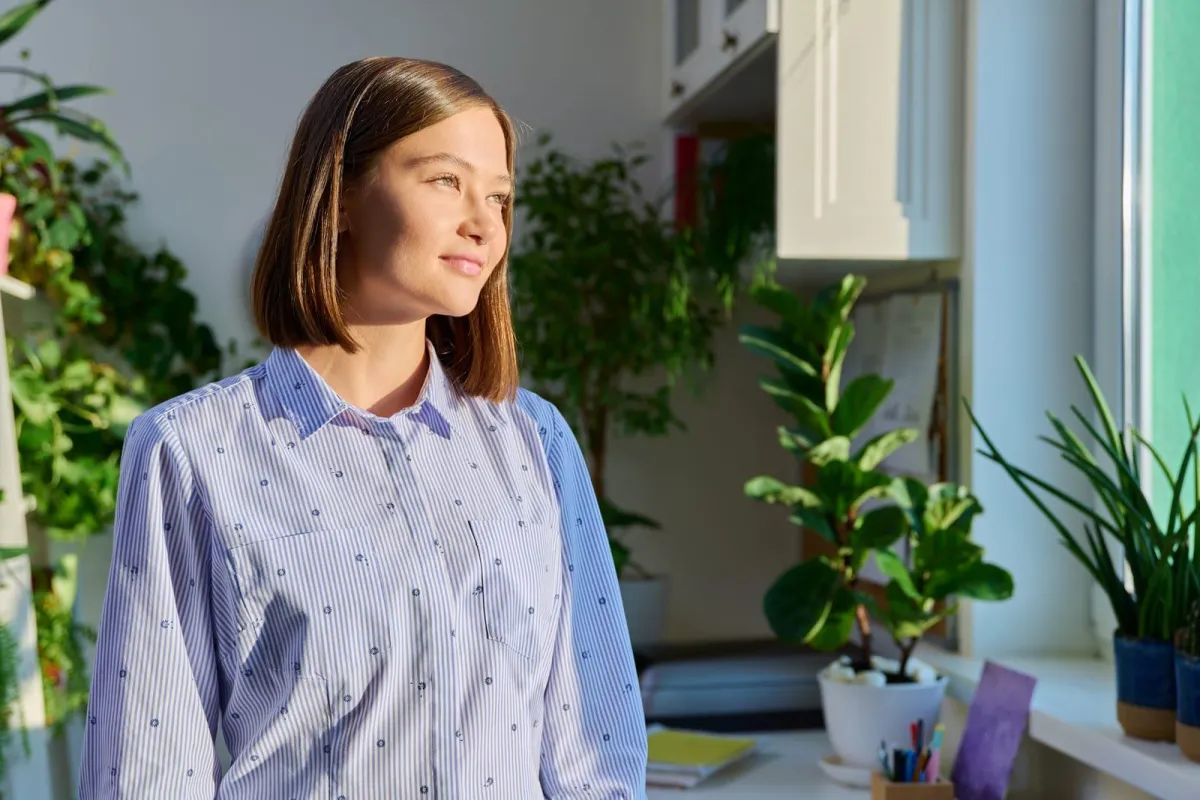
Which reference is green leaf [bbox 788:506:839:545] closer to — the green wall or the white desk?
the white desk

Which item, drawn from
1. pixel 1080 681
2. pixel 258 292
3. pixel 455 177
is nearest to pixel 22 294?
pixel 258 292

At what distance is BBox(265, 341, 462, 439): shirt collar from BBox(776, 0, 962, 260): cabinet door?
92 cm

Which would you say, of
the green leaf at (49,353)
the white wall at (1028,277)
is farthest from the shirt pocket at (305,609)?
the green leaf at (49,353)

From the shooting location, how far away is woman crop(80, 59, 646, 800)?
0.92 metres

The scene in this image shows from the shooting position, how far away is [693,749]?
182cm

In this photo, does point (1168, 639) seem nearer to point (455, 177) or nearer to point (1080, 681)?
point (1080, 681)

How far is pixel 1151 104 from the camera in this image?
1.78m

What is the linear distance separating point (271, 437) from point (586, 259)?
1.47m

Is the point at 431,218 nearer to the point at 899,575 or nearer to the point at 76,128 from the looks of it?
the point at 899,575

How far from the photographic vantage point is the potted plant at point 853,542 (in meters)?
1.70

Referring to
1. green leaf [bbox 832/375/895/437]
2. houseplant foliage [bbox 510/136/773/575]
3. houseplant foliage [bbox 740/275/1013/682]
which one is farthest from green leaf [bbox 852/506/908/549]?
houseplant foliage [bbox 510/136/773/575]

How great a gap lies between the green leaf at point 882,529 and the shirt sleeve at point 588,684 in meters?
0.67

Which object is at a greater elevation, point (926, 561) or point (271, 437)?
point (271, 437)

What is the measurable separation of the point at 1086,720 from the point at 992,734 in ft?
0.38
